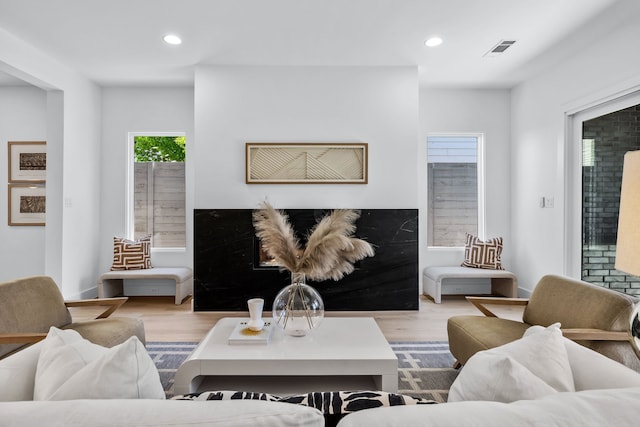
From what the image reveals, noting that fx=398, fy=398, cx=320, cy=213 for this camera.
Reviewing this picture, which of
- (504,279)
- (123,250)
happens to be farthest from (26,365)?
(504,279)

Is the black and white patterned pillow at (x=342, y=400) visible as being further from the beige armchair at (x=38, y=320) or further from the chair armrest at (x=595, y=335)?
the beige armchair at (x=38, y=320)

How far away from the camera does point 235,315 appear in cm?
409

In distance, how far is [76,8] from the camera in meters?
3.04

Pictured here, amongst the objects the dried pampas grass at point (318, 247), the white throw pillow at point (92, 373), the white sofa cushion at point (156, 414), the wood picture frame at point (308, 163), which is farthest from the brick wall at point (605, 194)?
the white throw pillow at point (92, 373)

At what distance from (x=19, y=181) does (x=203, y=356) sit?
4.34 meters

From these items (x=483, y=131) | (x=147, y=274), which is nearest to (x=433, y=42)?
(x=483, y=131)

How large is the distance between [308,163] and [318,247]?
2.27 meters

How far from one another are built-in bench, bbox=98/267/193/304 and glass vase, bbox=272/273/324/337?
261cm

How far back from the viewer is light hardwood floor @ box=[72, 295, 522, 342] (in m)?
3.47

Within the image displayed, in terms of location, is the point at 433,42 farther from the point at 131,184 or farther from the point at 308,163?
the point at 131,184

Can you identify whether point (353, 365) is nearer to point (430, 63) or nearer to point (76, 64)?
point (430, 63)

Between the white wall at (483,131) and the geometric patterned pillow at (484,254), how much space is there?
0.54ft

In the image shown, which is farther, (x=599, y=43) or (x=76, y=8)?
(x=599, y=43)

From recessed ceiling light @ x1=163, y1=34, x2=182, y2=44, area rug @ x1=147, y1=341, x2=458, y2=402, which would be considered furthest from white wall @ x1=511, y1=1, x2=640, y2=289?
recessed ceiling light @ x1=163, y1=34, x2=182, y2=44
